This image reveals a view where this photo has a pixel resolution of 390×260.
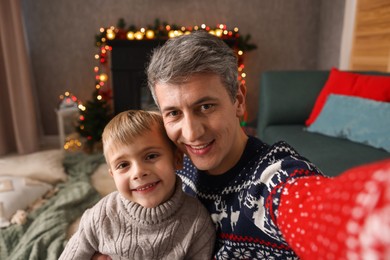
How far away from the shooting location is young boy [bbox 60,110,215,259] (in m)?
0.88

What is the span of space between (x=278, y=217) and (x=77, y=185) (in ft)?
7.10

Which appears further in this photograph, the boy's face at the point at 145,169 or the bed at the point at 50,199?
the bed at the point at 50,199

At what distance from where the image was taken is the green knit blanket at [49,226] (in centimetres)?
166

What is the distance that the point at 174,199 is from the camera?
902mm

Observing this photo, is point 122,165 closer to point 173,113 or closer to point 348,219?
point 173,113

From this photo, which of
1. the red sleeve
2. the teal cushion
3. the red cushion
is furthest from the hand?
the red cushion

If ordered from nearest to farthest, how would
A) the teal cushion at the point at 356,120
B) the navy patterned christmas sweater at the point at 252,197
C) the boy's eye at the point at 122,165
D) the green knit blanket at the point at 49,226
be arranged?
the navy patterned christmas sweater at the point at 252,197, the boy's eye at the point at 122,165, the green knit blanket at the point at 49,226, the teal cushion at the point at 356,120

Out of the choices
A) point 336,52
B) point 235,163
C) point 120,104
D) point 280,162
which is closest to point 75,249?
point 235,163

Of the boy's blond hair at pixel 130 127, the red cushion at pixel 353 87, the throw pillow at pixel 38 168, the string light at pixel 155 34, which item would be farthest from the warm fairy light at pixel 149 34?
the boy's blond hair at pixel 130 127

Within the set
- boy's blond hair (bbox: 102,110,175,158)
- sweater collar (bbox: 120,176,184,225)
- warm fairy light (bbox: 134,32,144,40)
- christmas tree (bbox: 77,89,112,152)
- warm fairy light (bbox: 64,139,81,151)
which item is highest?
warm fairy light (bbox: 134,32,144,40)

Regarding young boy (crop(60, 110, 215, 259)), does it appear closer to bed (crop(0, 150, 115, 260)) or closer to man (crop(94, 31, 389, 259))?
man (crop(94, 31, 389, 259))

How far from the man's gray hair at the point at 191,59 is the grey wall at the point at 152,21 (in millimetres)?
3336

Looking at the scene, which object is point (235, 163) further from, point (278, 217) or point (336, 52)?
point (336, 52)

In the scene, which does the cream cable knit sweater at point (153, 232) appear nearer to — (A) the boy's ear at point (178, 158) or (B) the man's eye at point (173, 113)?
(A) the boy's ear at point (178, 158)
